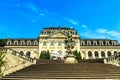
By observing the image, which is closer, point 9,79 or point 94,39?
point 9,79

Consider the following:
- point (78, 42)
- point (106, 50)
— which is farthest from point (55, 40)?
point (106, 50)

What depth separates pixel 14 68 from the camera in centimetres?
2666

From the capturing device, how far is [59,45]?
8225cm

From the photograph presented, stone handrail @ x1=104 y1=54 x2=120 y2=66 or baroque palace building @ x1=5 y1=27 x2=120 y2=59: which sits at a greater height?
baroque palace building @ x1=5 y1=27 x2=120 y2=59

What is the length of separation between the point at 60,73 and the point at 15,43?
69930mm

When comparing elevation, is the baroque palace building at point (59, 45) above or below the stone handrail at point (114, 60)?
above

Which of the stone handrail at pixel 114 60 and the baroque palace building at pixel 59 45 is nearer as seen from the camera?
the stone handrail at pixel 114 60

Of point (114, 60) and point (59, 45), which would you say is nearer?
point (114, 60)

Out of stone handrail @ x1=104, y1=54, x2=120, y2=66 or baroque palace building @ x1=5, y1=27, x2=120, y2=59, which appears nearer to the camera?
stone handrail @ x1=104, y1=54, x2=120, y2=66

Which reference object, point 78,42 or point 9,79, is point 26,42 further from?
point 9,79

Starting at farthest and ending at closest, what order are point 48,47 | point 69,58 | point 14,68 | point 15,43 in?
point 15,43 → point 48,47 → point 69,58 → point 14,68

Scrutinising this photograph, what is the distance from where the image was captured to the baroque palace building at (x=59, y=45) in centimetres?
8244

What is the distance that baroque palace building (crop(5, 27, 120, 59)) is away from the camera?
82438 millimetres

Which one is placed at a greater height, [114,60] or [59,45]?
[59,45]
